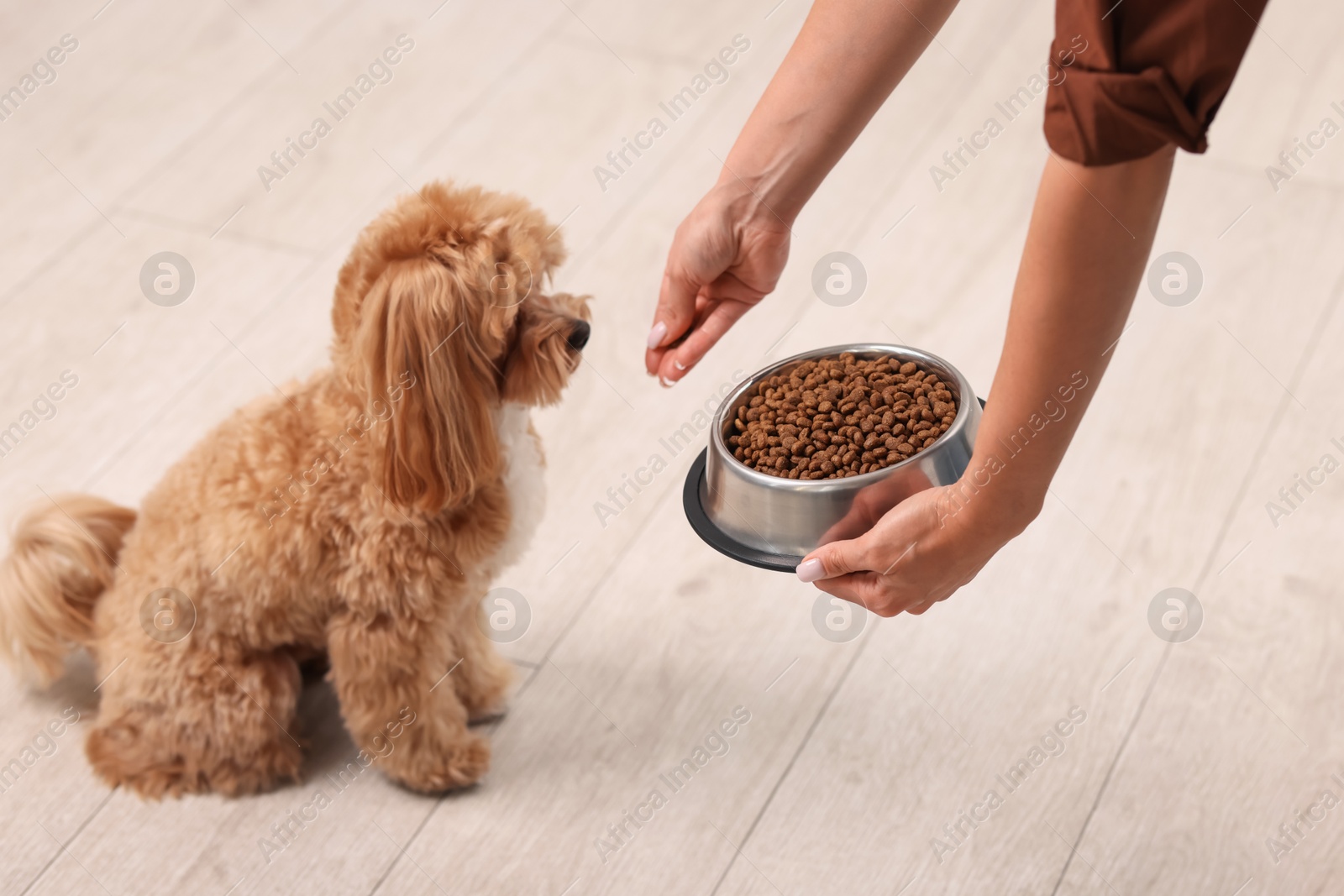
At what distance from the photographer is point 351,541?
134 cm

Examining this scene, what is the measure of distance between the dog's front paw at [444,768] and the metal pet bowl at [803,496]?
1.47 ft

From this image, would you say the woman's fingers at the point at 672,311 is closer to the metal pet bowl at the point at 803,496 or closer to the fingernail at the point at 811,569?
the metal pet bowl at the point at 803,496

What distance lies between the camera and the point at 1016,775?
4.86 feet

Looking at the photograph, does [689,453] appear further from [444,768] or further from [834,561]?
[834,561]

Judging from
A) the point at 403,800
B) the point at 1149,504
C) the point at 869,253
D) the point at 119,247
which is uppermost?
the point at 119,247

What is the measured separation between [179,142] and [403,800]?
1631 mm

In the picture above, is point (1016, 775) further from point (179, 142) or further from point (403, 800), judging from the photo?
point (179, 142)

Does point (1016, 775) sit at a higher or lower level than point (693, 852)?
lower

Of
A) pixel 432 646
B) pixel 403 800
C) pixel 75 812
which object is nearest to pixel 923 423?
pixel 432 646

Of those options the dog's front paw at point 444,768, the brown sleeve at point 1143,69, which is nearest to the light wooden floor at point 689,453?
the dog's front paw at point 444,768

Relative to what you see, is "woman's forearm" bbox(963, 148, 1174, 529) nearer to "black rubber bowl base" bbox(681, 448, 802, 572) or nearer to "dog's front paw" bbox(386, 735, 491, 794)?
"black rubber bowl base" bbox(681, 448, 802, 572)

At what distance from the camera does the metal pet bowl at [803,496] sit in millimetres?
1153

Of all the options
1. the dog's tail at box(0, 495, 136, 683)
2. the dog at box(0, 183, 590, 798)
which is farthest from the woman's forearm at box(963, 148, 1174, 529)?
the dog's tail at box(0, 495, 136, 683)

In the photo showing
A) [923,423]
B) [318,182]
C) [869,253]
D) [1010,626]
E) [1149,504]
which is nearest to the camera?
[923,423]
